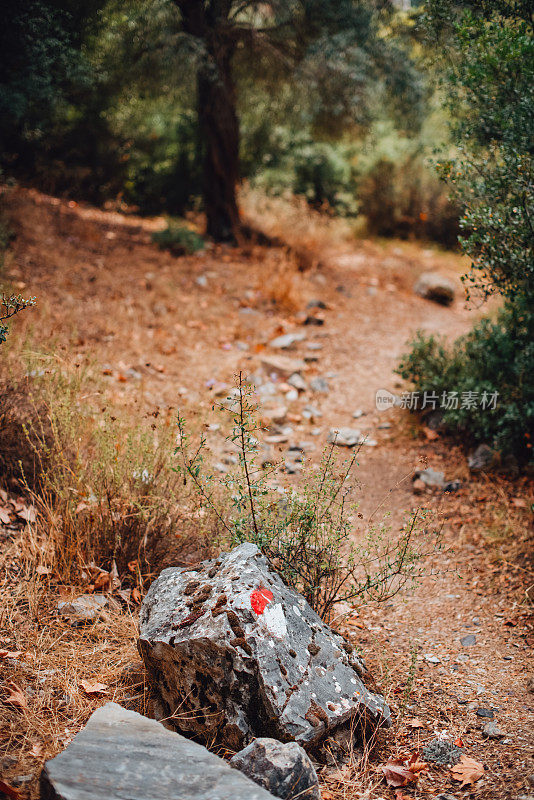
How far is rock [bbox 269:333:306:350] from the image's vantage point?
626 cm

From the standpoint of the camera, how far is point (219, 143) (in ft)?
26.9

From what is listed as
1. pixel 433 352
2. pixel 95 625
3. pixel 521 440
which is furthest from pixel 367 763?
pixel 433 352

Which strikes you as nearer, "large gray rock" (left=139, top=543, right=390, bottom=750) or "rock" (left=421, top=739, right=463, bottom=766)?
"large gray rock" (left=139, top=543, right=390, bottom=750)

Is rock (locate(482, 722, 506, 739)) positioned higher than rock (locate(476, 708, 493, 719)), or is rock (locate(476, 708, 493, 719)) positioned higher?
rock (locate(482, 722, 506, 739))

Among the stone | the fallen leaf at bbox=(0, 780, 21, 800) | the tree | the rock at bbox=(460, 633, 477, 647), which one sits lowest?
the rock at bbox=(460, 633, 477, 647)

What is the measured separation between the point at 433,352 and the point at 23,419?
11.3 ft

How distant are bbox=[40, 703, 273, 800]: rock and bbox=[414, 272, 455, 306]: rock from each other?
24.1 feet

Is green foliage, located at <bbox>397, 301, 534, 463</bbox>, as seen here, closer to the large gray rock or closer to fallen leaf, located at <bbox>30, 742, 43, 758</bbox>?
the large gray rock

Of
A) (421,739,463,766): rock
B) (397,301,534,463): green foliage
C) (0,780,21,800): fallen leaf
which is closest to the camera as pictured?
(0,780,21,800): fallen leaf

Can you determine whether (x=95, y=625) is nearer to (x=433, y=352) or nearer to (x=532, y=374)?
(x=532, y=374)

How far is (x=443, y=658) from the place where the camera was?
9.30 ft

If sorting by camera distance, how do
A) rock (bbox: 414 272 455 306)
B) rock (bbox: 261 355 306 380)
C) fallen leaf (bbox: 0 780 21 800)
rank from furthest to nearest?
rock (bbox: 414 272 455 306) < rock (bbox: 261 355 306 380) < fallen leaf (bbox: 0 780 21 800)

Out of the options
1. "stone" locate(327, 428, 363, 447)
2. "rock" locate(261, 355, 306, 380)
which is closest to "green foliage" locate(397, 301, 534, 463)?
"stone" locate(327, 428, 363, 447)

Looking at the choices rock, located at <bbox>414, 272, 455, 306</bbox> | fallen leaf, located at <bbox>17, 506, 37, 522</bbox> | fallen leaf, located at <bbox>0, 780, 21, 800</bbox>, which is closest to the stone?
fallen leaf, located at <bbox>17, 506, 37, 522</bbox>
